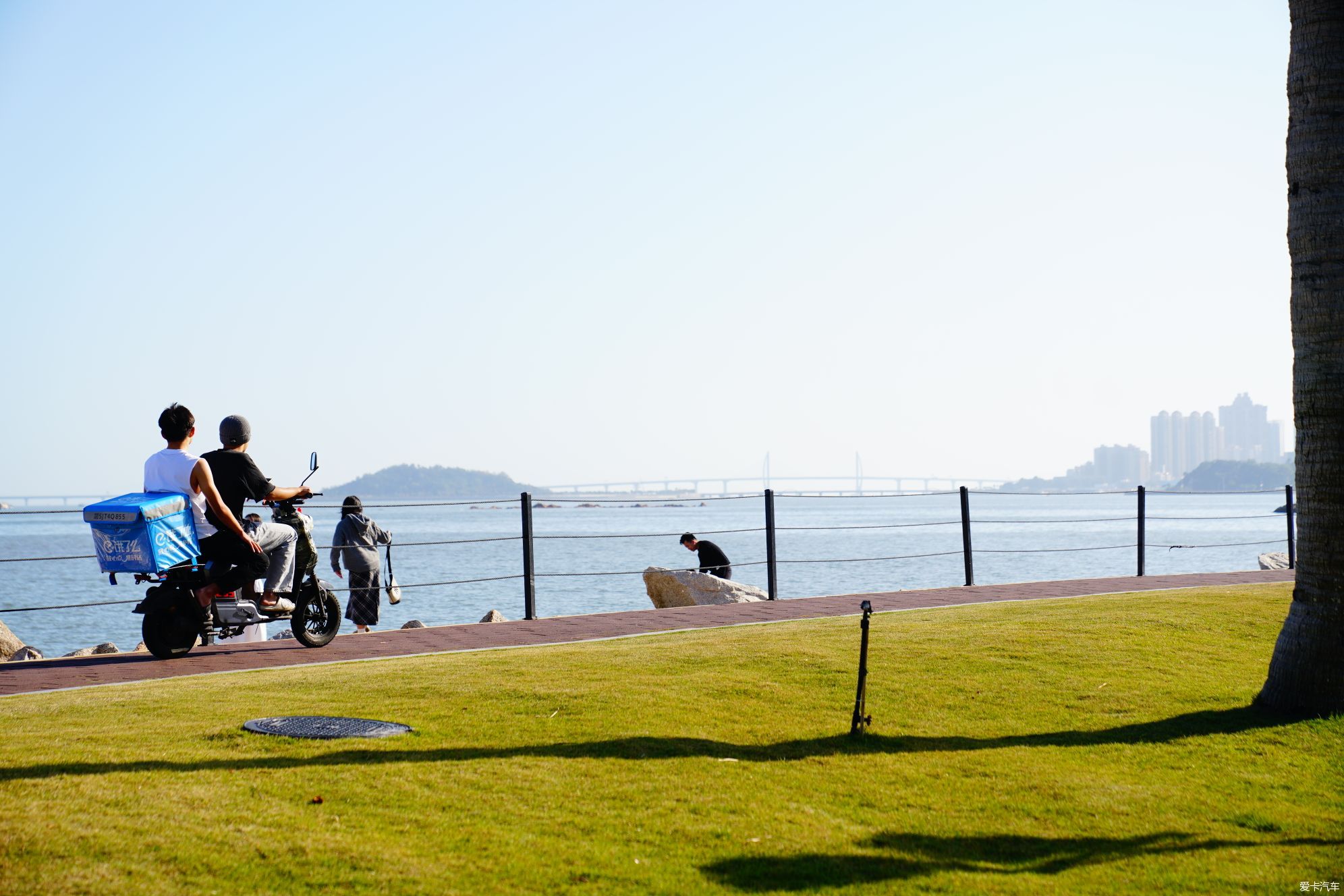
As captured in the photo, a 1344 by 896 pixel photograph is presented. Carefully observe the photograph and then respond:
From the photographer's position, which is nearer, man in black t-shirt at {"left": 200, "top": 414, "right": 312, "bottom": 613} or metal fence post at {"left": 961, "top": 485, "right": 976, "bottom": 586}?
man in black t-shirt at {"left": 200, "top": 414, "right": 312, "bottom": 613}

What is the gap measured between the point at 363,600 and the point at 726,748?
9175mm

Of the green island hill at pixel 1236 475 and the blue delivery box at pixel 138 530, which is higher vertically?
the blue delivery box at pixel 138 530

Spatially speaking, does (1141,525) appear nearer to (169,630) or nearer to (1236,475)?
(169,630)

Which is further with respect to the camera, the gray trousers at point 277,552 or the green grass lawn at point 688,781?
the gray trousers at point 277,552

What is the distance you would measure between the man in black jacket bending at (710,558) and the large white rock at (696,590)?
74 cm

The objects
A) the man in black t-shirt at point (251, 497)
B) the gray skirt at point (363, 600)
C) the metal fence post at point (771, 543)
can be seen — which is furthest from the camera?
the metal fence post at point (771, 543)

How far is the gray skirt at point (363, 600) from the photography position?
44.8 feet

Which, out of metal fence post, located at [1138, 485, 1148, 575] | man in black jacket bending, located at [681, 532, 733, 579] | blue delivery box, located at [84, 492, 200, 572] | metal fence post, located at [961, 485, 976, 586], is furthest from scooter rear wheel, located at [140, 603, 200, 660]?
metal fence post, located at [1138, 485, 1148, 575]

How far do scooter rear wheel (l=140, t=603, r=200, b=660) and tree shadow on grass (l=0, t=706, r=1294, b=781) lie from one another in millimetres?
3020

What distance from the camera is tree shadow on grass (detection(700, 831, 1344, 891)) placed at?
3867 millimetres

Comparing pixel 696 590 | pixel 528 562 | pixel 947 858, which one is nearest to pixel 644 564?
pixel 696 590

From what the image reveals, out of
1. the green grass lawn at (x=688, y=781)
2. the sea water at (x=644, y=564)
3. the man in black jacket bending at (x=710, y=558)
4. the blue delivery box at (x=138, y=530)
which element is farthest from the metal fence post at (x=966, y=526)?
the blue delivery box at (x=138, y=530)

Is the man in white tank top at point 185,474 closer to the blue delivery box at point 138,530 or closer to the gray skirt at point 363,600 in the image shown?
the blue delivery box at point 138,530

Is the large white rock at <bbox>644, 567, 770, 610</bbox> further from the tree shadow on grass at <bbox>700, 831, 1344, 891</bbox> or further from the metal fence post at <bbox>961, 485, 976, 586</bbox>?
the tree shadow on grass at <bbox>700, 831, 1344, 891</bbox>
